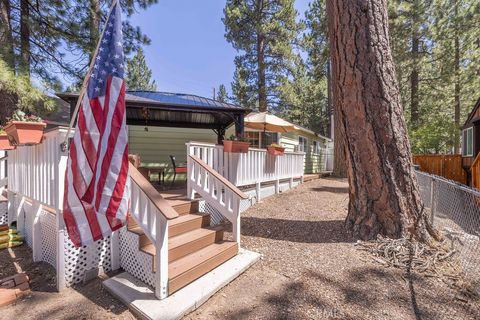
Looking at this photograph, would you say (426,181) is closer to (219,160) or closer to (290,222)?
(290,222)

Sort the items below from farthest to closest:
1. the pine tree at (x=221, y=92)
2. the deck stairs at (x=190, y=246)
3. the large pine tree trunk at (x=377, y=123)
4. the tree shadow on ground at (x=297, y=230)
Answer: the pine tree at (x=221, y=92) < the tree shadow on ground at (x=297, y=230) < the large pine tree trunk at (x=377, y=123) < the deck stairs at (x=190, y=246)

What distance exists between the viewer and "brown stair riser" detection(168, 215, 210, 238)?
3400 mm

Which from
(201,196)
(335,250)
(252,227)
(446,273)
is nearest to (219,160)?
(201,196)

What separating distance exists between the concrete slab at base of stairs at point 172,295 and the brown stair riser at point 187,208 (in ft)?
3.51

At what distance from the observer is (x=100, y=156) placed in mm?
2248

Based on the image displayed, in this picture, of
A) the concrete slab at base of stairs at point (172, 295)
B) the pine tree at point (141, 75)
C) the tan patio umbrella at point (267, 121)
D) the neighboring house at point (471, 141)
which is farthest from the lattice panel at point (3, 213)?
the pine tree at point (141, 75)

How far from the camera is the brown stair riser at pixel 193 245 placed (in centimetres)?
305

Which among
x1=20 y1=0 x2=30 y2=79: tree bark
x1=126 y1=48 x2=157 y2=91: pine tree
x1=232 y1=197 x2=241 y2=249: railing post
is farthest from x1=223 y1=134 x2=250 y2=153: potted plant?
x1=126 y1=48 x2=157 y2=91: pine tree

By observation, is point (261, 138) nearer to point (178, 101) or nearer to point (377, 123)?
point (178, 101)

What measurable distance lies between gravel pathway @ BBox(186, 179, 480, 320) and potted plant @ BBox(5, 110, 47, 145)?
2.85 meters

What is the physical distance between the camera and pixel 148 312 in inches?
95.5

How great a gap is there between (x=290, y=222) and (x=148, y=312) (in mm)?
3206

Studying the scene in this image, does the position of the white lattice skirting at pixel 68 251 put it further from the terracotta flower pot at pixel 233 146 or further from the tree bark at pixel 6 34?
the tree bark at pixel 6 34

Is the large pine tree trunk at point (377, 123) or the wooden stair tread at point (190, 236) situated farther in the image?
the large pine tree trunk at point (377, 123)
